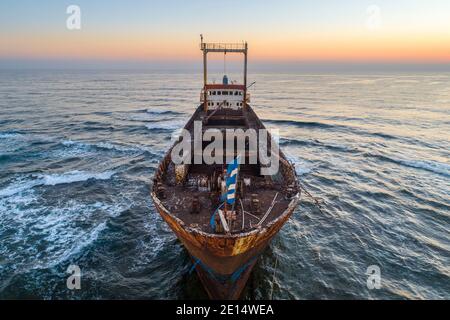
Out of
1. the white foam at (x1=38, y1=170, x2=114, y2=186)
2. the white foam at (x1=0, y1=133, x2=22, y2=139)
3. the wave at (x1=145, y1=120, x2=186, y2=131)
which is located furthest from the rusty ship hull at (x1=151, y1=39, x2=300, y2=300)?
the white foam at (x1=0, y1=133, x2=22, y2=139)

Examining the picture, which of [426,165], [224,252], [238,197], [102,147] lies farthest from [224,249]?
[102,147]

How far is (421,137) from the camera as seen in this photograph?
38125mm

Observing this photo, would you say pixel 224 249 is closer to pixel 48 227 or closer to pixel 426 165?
pixel 48 227

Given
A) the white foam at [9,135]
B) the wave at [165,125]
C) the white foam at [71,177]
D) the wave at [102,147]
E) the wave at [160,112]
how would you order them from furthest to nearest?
the wave at [160,112] < the wave at [165,125] < the white foam at [9,135] < the wave at [102,147] < the white foam at [71,177]

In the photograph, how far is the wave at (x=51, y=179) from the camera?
70.7ft

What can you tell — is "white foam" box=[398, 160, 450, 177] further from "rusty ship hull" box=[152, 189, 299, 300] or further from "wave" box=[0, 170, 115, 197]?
"wave" box=[0, 170, 115, 197]

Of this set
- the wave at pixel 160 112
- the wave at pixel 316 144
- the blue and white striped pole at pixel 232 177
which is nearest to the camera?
the blue and white striped pole at pixel 232 177

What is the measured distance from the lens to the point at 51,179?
2356 centimetres

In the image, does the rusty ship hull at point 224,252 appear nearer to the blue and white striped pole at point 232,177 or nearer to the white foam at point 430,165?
the blue and white striped pole at point 232,177

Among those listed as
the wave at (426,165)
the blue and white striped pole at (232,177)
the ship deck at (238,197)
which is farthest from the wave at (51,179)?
the wave at (426,165)

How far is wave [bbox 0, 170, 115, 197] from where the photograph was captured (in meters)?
21.5

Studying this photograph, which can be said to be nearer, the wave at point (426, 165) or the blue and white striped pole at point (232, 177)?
the blue and white striped pole at point (232, 177)

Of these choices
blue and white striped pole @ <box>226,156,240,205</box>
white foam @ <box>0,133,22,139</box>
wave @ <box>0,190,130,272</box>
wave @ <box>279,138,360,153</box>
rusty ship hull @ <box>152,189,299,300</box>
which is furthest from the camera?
white foam @ <box>0,133,22,139</box>
